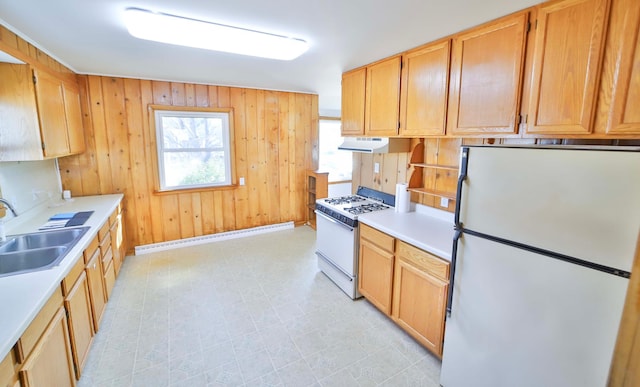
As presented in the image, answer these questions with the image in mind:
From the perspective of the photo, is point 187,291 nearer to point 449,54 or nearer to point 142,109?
point 142,109

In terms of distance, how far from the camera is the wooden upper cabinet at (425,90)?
220cm

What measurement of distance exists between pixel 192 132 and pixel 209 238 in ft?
5.23

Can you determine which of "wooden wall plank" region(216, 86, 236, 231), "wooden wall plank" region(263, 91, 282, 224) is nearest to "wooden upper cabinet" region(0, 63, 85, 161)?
"wooden wall plank" region(216, 86, 236, 231)

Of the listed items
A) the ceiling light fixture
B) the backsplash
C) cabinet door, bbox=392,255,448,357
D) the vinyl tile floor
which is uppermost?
the ceiling light fixture

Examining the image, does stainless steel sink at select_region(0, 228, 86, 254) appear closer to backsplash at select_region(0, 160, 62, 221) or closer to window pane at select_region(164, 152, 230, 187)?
backsplash at select_region(0, 160, 62, 221)

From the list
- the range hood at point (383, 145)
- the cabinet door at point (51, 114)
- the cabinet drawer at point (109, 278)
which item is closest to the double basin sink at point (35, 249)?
the cabinet drawer at point (109, 278)

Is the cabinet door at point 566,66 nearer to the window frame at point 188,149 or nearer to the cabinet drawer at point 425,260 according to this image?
the cabinet drawer at point 425,260

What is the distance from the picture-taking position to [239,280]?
3.33 metres

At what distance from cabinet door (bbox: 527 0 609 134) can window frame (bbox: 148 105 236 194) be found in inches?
146

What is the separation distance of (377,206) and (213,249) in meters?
2.50

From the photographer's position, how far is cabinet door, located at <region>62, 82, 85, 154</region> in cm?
297

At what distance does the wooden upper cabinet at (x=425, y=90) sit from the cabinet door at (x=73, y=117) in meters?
3.31

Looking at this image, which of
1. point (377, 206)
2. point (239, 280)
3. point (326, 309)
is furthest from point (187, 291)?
point (377, 206)

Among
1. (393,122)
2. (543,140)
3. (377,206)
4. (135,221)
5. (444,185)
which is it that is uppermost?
(393,122)
